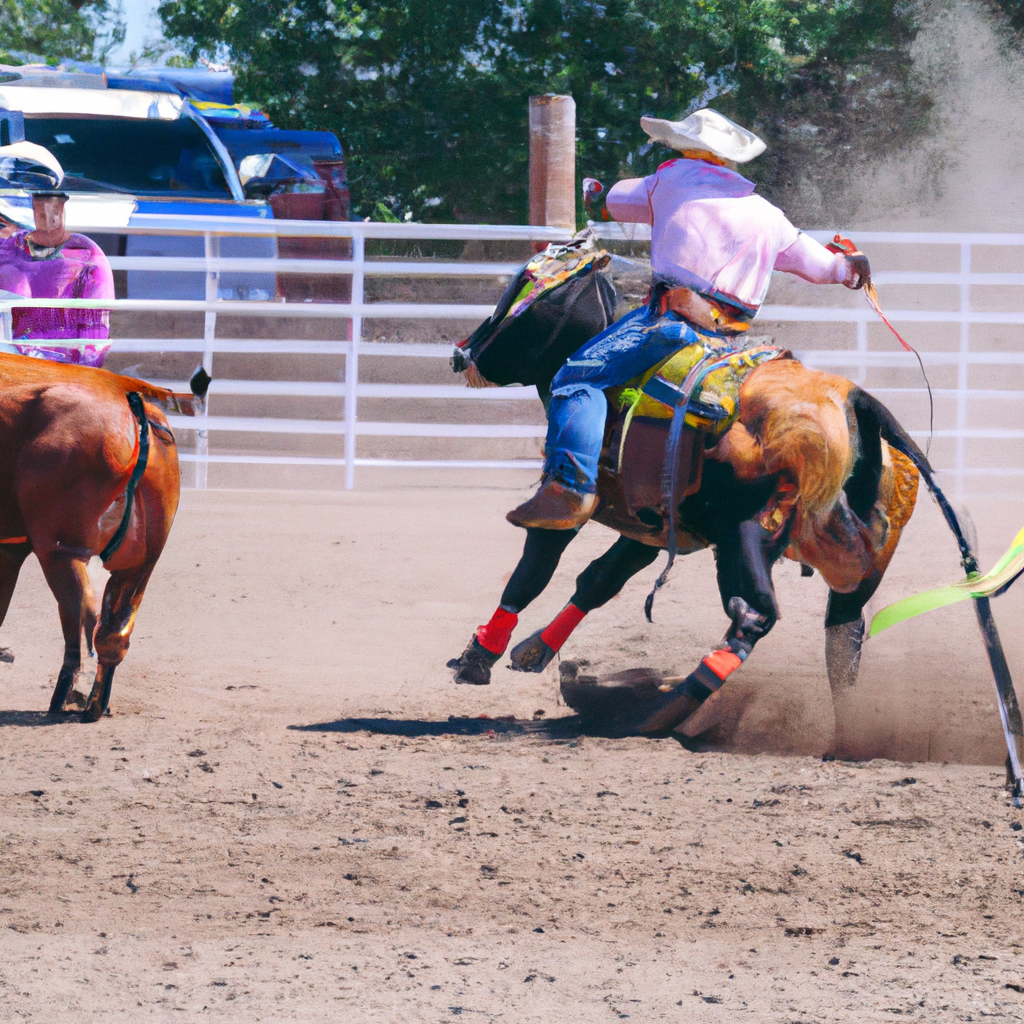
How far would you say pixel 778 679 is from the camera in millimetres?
4852

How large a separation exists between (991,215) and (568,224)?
1120 centimetres

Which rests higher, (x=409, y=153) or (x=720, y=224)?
(x=409, y=153)

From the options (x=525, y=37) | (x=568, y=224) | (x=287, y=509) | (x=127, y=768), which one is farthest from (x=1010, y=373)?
(x=127, y=768)

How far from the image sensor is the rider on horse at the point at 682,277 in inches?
160

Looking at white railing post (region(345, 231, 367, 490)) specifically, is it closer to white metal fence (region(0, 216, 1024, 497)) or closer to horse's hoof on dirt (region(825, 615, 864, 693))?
white metal fence (region(0, 216, 1024, 497))

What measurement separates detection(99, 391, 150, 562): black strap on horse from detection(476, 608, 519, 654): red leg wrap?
3.76 feet

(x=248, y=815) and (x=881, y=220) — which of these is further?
(x=881, y=220)

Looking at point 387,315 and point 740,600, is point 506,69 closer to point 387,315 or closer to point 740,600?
point 387,315

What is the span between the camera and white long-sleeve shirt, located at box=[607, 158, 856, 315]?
13.6 ft

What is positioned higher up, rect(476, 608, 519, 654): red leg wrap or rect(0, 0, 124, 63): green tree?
rect(0, 0, 124, 63): green tree

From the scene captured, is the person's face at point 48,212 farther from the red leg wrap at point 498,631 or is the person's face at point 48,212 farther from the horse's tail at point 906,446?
the horse's tail at point 906,446

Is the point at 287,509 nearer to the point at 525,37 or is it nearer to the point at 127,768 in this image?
the point at 127,768

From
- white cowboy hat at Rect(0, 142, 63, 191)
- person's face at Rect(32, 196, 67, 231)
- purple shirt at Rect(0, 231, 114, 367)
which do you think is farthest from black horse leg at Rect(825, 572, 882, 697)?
white cowboy hat at Rect(0, 142, 63, 191)

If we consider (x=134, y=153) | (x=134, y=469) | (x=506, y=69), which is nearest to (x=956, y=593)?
(x=134, y=469)
